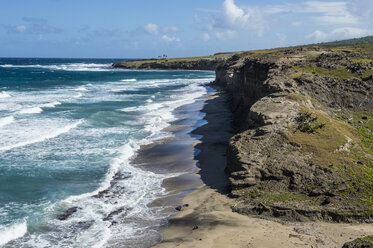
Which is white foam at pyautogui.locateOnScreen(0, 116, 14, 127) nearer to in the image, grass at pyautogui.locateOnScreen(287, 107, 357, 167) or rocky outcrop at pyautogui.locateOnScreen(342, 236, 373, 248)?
grass at pyautogui.locateOnScreen(287, 107, 357, 167)

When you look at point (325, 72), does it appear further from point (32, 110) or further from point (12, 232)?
point (32, 110)

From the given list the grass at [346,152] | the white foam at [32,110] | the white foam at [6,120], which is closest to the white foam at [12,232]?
the grass at [346,152]

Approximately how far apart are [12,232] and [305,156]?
13.3 meters

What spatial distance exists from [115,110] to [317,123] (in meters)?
28.9

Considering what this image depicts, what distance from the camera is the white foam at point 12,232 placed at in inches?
574

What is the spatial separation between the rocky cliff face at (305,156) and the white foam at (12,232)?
8817 millimetres

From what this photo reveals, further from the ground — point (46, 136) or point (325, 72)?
point (325, 72)

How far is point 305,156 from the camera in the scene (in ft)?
58.5

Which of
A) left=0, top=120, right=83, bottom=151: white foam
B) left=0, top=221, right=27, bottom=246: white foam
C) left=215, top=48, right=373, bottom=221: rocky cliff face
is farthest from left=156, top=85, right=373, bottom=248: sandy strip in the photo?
left=0, top=120, right=83, bottom=151: white foam

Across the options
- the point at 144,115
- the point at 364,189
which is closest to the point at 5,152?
the point at 144,115

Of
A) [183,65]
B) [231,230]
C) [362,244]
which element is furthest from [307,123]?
[183,65]

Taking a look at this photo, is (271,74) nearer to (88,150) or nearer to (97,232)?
(88,150)

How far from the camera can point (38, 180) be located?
21094mm

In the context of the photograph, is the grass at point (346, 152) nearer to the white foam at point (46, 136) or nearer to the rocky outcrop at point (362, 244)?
the rocky outcrop at point (362, 244)
